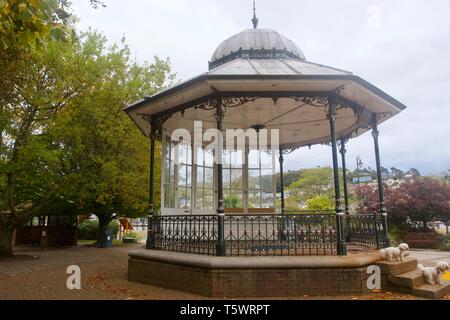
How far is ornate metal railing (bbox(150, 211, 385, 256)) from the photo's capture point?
6.98 meters

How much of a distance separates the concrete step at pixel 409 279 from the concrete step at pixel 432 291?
0.09 metres

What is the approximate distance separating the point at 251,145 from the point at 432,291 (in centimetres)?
727

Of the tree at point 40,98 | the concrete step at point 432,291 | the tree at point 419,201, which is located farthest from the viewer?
the tree at point 419,201

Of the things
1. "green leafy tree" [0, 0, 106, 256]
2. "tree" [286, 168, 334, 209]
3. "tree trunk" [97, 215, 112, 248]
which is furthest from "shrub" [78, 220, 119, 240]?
"tree" [286, 168, 334, 209]

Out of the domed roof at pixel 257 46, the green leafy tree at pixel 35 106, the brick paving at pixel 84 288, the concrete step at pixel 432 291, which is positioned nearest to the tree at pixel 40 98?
the green leafy tree at pixel 35 106

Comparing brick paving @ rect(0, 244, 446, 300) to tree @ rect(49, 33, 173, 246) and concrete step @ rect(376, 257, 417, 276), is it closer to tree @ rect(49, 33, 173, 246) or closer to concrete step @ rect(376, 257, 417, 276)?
concrete step @ rect(376, 257, 417, 276)

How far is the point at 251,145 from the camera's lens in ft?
39.9

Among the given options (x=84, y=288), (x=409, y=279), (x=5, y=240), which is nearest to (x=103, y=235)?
(x=5, y=240)

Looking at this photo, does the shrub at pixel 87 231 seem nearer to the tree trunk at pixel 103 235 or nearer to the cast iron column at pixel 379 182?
the tree trunk at pixel 103 235

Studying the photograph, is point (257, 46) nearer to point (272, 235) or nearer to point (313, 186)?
point (272, 235)

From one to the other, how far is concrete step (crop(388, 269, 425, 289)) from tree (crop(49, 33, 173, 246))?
35.1 ft

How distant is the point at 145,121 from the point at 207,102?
2.84 meters

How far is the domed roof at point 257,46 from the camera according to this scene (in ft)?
30.7

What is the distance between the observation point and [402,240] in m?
19.4
